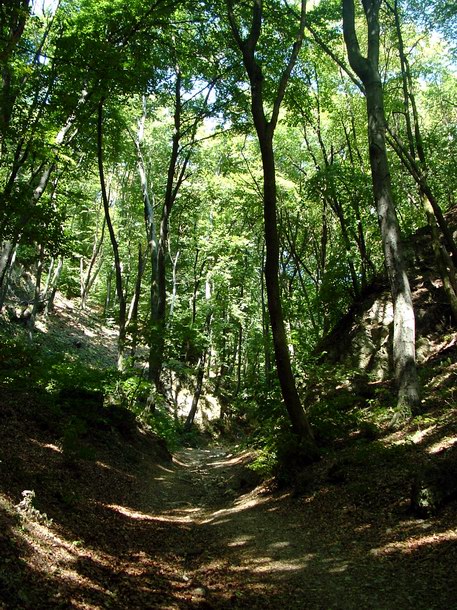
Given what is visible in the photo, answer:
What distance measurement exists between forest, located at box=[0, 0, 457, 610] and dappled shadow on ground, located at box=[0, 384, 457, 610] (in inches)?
1.4

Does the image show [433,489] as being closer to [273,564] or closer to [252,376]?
[273,564]

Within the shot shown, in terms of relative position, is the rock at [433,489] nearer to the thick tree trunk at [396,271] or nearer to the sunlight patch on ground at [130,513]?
the thick tree trunk at [396,271]

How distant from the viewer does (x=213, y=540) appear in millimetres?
6371

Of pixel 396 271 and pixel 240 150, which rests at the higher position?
pixel 240 150

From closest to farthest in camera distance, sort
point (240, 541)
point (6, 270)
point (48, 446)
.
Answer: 1. point (240, 541)
2. point (48, 446)
3. point (6, 270)

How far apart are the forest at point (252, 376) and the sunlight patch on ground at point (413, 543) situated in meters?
0.03

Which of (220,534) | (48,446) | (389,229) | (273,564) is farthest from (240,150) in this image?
(273,564)

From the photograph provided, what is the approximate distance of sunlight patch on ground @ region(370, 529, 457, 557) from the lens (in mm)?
4535

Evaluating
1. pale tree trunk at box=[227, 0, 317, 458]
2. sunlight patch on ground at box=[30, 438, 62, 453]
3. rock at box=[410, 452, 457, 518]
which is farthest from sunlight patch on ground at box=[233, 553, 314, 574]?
sunlight patch on ground at box=[30, 438, 62, 453]

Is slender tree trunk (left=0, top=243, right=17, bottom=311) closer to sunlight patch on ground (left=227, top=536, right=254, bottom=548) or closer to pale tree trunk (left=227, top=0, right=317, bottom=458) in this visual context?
pale tree trunk (left=227, top=0, right=317, bottom=458)

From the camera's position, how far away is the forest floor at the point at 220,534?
3818 millimetres

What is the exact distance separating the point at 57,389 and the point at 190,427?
14312 mm

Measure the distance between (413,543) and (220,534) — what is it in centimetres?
307

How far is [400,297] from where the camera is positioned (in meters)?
8.70
